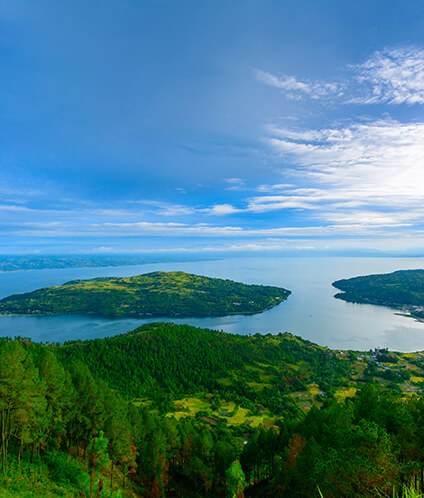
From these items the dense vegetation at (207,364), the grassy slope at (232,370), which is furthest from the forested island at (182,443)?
the dense vegetation at (207,364)

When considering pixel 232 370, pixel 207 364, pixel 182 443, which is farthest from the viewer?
pixel 207 364

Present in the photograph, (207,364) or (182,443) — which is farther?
(207,364)

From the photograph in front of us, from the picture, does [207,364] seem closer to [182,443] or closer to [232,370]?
[232,370]

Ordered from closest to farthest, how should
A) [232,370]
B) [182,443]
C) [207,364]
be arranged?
1. [182,443]
2. [232,370]
3. [207,364]

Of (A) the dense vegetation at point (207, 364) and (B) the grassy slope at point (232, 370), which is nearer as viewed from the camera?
(B) the grassy slope at point (232, 370)

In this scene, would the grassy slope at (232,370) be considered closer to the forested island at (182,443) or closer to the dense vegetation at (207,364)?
the dense vegetation at (207,364)

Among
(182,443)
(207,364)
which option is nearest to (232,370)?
(207,364)

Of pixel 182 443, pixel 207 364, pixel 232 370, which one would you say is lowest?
pixel 232 370

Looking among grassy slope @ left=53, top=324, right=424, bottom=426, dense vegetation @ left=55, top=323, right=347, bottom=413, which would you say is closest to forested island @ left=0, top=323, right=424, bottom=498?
grassy slope @ left=53, top=324, right=424, bottom=426

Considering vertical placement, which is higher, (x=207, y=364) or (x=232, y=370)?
(x=207, y=364)

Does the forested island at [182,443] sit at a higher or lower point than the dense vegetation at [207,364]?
higher

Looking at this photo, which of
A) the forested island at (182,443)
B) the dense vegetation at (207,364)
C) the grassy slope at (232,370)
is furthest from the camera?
the dense vegetation at (207,364)

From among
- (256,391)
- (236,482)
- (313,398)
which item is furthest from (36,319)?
(236,482)
